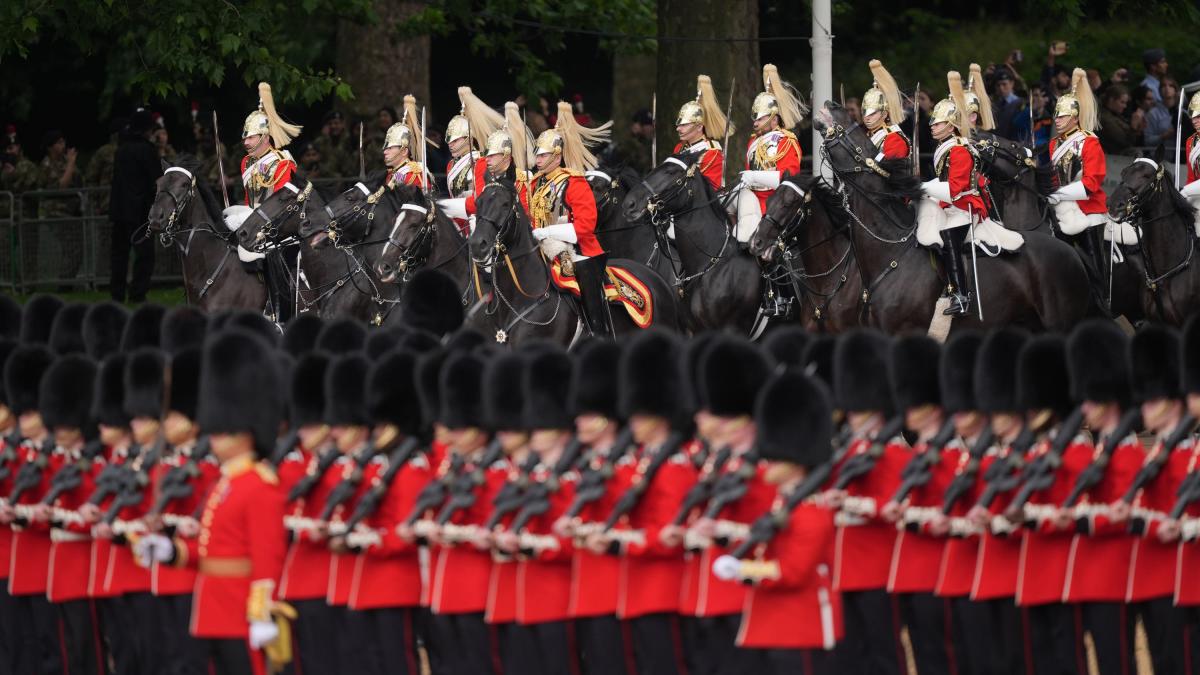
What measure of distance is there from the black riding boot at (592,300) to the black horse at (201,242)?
124 inches

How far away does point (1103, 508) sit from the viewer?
838 centimetres

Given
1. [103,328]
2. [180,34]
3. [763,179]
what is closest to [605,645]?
[103,328]

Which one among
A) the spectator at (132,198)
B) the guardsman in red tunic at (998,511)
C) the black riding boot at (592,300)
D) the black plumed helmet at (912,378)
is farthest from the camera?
the spectator at (132,198)

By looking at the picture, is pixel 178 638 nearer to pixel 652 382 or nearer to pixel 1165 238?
pixel 652 382

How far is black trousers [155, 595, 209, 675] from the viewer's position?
8656mm

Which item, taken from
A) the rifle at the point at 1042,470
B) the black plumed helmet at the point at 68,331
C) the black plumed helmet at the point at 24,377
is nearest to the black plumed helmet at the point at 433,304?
the black plumed helmet at the point at 68,331

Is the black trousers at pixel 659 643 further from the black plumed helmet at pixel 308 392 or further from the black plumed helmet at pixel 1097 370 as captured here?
the black plumed helmet at pixel 1097 370

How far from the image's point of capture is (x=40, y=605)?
9.62m

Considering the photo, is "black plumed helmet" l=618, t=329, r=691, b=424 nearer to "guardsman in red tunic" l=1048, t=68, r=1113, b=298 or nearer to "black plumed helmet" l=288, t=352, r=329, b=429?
"black plumed helmet" l=288, t=352, r=329, b=429

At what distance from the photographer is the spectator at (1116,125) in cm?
1992

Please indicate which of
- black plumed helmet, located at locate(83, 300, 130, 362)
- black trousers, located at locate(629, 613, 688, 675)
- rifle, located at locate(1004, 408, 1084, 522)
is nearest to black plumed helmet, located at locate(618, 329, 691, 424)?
black trousers, located at locate(629, 613, 688, 675)

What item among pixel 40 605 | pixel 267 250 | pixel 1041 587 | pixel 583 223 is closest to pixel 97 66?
pixel 267 250

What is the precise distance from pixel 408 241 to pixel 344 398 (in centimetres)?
625

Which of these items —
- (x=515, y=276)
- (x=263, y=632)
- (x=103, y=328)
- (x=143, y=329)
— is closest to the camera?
(x=263, y=632)
